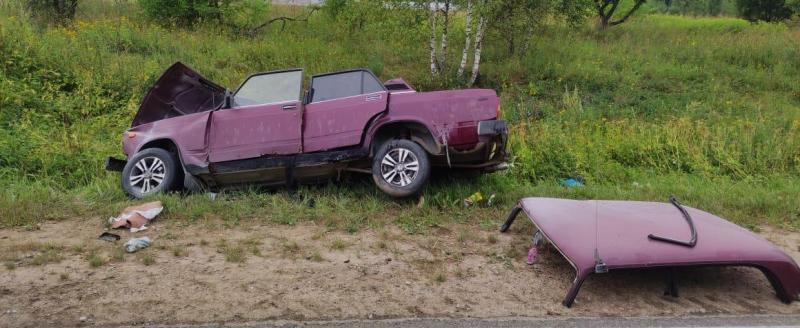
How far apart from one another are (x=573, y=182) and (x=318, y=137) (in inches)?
147

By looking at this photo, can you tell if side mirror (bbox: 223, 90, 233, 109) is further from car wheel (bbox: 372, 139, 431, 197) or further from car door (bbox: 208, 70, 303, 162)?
car wheel (bbox: 372, 139, 431, 197)

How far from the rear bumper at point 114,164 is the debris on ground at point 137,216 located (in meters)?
1.20

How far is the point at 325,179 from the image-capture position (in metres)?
7.40

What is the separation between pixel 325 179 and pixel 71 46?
8812 millimetres

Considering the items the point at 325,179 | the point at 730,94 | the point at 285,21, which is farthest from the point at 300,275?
the point at 285,21

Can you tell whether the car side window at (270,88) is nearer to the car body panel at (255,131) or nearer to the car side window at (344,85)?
the car body panel at (255,131)

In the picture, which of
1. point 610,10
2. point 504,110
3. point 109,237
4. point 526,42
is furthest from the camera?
point 610,10

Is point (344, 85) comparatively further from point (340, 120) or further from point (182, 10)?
point (182, 10)

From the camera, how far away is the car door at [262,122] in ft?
23.2

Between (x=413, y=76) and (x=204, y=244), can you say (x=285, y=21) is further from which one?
(x=204, y=244)

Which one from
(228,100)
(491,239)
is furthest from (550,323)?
(228,100)

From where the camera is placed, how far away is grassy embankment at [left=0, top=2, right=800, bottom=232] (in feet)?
23.5

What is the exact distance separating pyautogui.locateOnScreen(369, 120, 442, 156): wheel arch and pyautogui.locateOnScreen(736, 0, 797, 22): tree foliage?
64.5ft

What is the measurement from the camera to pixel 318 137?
7.04 meters
